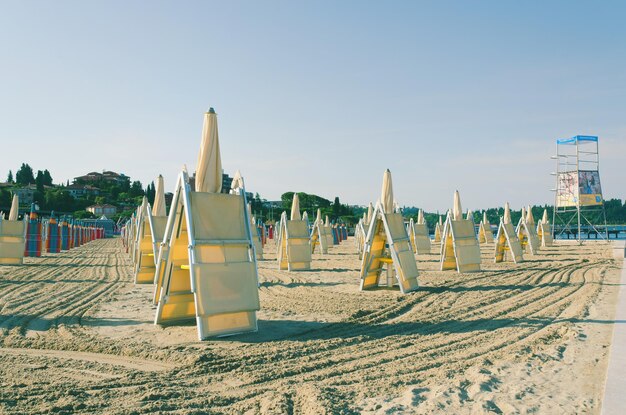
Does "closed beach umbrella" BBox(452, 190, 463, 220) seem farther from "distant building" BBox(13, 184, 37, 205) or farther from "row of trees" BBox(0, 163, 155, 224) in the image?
"distant building" BBox(13, 184, 37, 205)

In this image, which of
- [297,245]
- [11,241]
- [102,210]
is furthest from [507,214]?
[102,210]

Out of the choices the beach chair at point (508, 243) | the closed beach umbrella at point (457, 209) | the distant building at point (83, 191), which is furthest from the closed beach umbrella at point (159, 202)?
the distant building at point (83, 191)

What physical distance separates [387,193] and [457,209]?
5580 mm

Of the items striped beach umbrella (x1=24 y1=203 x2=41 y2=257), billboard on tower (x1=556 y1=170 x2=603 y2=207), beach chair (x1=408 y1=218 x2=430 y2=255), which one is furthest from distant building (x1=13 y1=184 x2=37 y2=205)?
billboard on tower (x1=556 y1=170 x2=603 y2=207)

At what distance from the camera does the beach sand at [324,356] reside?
168 inches

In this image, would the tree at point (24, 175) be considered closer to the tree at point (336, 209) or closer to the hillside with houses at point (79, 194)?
the hillside with houses at point (79, 194)

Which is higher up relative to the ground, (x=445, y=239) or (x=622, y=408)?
(x=445, y=239)

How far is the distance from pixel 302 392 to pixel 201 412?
37.6 inches

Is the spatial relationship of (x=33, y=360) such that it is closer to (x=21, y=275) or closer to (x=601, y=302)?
(x=601, y=302)

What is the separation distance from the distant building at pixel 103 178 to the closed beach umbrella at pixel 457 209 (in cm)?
16364

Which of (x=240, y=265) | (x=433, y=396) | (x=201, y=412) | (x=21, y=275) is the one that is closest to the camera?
(x=201, y=412)

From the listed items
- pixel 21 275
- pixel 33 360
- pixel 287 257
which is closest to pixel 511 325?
pixel 33 360

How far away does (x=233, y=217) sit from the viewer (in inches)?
279

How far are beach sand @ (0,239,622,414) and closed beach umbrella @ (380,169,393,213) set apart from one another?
2.19m
